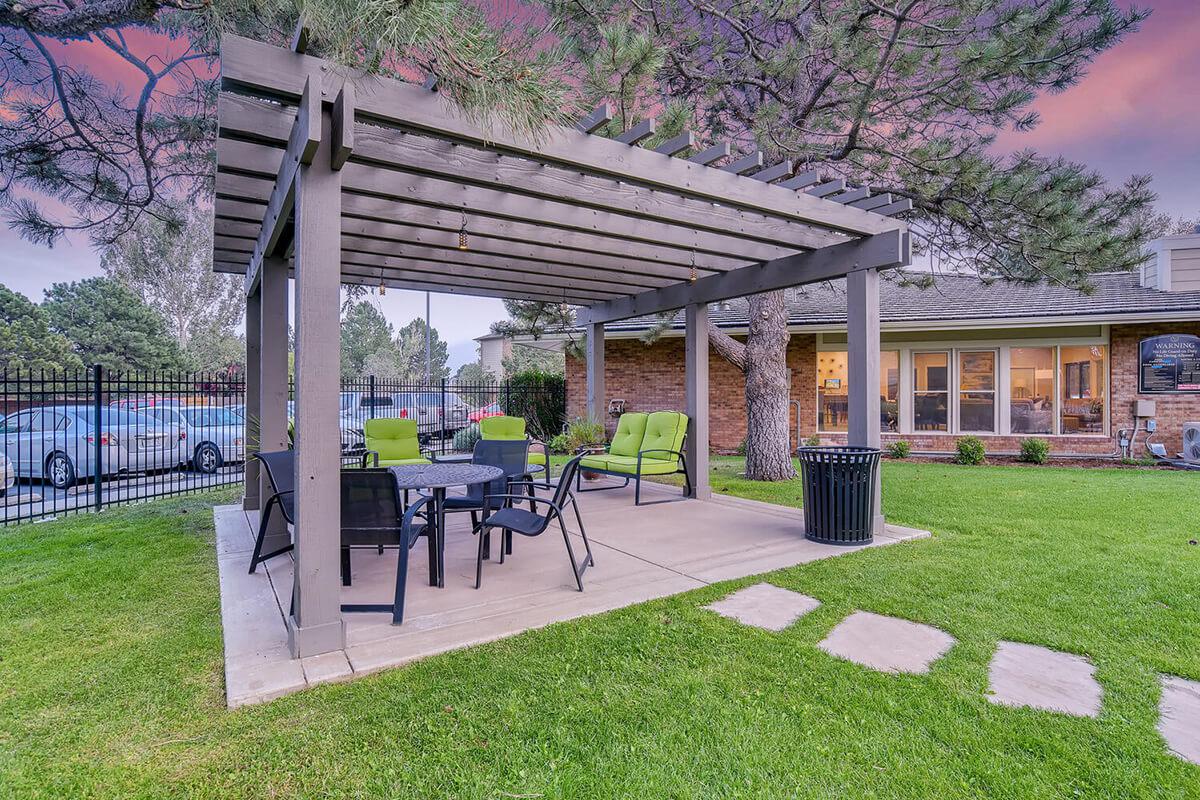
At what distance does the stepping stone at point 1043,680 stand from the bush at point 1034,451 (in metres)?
9.39

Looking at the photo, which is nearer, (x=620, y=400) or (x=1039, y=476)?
(x=1039, y=476)

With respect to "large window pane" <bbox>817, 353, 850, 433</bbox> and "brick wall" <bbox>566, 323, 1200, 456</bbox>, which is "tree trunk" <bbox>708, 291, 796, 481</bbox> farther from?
"large window pane" <bbox>817, 353, 850, 433</bbox>

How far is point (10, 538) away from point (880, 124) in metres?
9.87

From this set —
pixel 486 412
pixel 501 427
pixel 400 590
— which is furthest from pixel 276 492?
pixel 486 412

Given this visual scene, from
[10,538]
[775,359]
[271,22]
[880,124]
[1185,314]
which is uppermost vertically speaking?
[880,124]

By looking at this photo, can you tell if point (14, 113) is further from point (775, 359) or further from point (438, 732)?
point (775, 359)

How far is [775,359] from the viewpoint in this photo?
8398mm

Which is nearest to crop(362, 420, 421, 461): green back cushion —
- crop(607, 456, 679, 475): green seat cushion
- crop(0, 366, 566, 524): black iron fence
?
crop(0, 366, 566, 524): black iron fence

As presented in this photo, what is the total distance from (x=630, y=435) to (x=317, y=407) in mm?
5076

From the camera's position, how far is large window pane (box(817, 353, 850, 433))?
12062 millimetres

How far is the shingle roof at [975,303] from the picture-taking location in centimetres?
A: 1036

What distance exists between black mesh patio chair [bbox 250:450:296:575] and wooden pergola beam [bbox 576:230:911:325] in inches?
183

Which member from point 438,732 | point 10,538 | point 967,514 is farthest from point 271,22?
point 967,514

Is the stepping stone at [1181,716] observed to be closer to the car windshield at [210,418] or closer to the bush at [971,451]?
the bush at [971,451]
